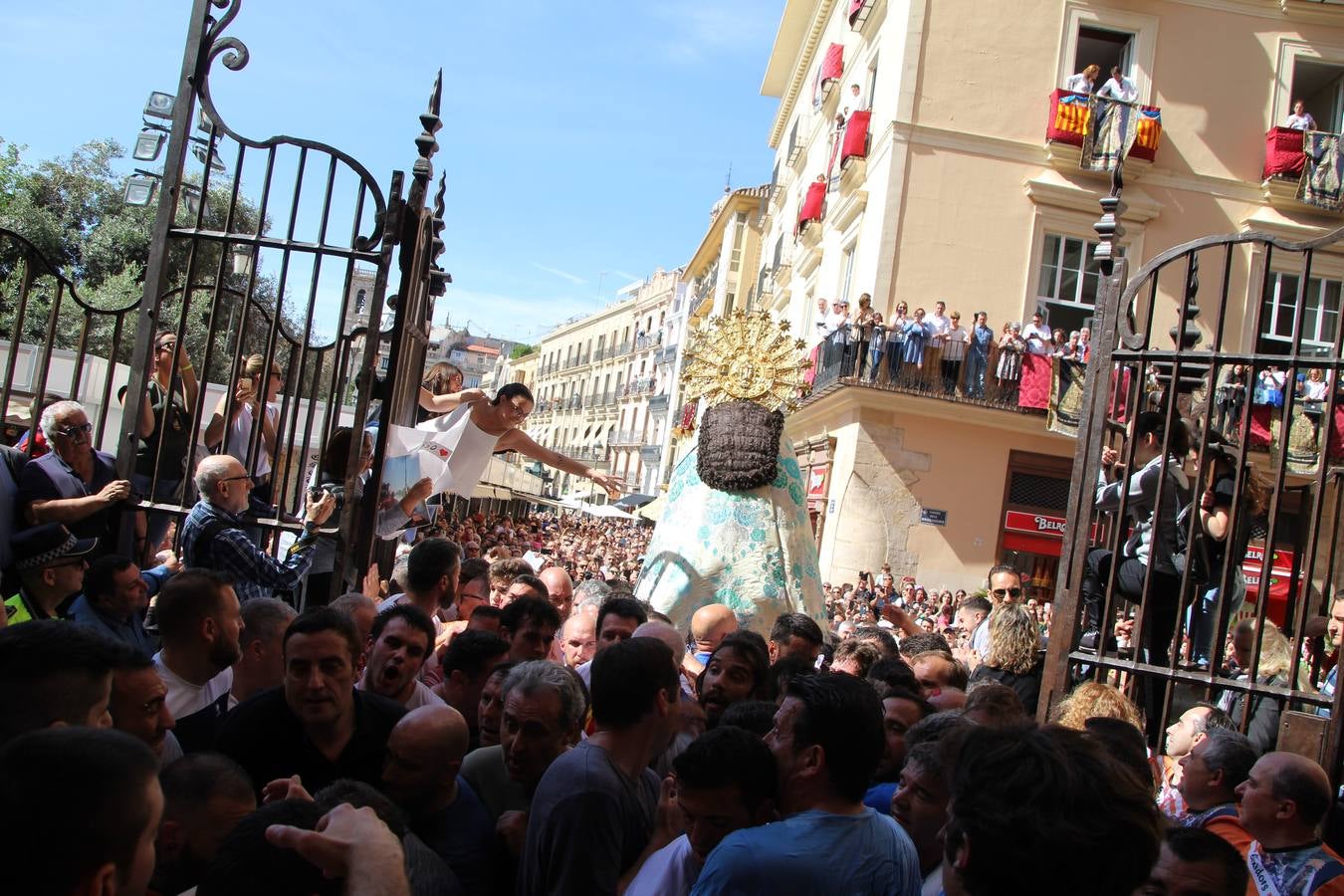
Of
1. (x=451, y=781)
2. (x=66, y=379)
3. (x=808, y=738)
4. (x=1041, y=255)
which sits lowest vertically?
(x=451, y=781)

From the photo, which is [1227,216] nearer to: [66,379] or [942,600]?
[942,600]

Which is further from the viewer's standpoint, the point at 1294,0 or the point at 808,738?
the point at 1294,0

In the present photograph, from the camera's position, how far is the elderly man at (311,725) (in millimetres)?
3188

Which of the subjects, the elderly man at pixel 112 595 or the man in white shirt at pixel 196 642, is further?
the elderly man at pixel 112 595

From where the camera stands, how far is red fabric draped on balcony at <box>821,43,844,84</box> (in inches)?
853

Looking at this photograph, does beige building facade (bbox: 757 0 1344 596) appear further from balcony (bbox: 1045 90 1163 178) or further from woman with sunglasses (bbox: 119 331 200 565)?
woman with sunglasses (bbox: 119 331 200 565)

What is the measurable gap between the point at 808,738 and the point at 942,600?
485 inches

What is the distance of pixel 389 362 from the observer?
5.07 metres

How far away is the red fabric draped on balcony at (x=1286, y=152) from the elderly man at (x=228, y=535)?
16.2 meters

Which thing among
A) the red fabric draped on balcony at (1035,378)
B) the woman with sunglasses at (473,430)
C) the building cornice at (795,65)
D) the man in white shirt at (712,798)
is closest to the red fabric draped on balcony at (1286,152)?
the red fabric draped on balcony at (1035,378)

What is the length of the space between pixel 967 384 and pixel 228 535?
13212 millimetres

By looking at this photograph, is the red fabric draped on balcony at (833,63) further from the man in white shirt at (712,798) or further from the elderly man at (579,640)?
the man in white shirt at (712,798)

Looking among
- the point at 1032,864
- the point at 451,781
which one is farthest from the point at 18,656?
the point at 1032,864

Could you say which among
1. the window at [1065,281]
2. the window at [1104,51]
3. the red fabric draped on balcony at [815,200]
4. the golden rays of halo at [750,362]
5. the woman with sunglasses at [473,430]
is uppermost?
the window at [1104,51]
